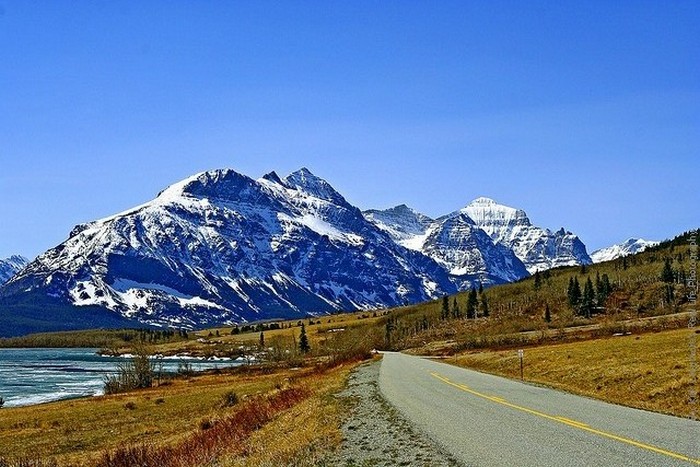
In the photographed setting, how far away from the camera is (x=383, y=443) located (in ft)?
60.2

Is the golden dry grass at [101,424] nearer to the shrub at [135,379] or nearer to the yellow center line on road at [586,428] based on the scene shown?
the yellow center line on road at [586,428]

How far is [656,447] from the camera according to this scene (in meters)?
14.7

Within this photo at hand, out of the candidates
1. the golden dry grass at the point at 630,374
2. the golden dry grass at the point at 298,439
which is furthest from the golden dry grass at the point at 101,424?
the golden dry grass at the point at 630,374

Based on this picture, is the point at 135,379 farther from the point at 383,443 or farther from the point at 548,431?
the point at 548,431

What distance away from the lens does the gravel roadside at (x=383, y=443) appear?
51.3 feet


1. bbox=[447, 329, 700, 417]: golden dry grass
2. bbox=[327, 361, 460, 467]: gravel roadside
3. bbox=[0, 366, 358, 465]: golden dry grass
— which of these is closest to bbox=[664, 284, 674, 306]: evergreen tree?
bbox=[447, 329, 700, 417]: golden dry grass

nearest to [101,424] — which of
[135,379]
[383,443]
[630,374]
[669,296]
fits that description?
[630,374]

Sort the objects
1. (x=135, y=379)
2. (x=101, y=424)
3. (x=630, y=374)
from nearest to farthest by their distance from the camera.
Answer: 1. (x=630, y=374)
2. (x=101, y=424)
3. (x=135, y=379)

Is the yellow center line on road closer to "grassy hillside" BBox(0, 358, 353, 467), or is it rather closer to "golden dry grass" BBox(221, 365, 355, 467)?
"golden dry grass" BBox(221, 365, 355, 467)

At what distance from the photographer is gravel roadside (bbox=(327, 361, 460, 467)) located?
15633mm

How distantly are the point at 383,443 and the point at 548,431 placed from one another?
449cm

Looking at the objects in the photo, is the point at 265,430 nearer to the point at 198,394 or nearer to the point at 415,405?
the point at 415,405

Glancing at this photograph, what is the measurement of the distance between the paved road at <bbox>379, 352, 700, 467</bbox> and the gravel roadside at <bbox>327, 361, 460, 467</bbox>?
47cm

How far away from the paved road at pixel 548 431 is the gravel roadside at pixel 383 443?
0.47 metres
